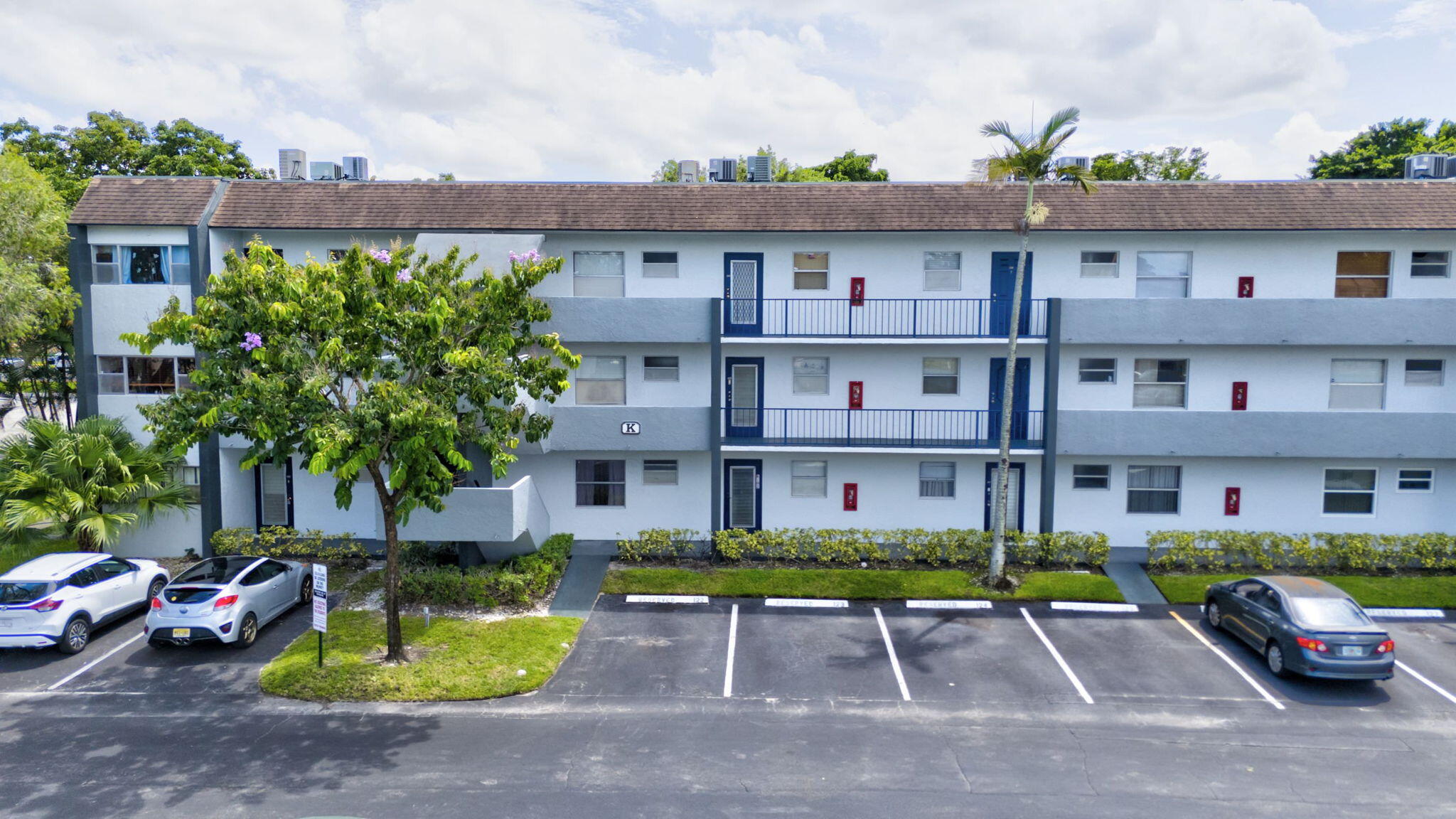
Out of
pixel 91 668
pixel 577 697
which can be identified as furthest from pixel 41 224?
pixel 577 697

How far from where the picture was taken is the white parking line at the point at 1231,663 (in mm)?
13859

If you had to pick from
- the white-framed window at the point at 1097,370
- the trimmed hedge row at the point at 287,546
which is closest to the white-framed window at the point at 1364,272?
the white-framed window at the point at 1097,370

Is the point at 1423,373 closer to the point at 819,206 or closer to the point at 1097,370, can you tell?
the point at 1097,370

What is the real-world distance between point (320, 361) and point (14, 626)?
7.67 m

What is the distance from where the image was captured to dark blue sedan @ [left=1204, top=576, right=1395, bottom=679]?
13.9m

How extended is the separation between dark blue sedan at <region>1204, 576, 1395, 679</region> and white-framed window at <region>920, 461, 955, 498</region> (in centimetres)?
684

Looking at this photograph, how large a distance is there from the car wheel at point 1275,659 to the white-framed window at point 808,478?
979cm

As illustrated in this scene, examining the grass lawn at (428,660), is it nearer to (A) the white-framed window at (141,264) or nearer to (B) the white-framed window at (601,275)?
(B) the white-framed window at (601,275)

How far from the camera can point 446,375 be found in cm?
1412

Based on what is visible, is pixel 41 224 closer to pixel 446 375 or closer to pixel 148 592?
pixel 148 592

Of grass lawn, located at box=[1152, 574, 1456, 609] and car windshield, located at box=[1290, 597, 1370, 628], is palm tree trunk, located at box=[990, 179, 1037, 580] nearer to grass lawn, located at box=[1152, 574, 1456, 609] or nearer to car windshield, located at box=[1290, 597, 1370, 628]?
grass lawn, located at box=[1152, 574, 1456, 609]

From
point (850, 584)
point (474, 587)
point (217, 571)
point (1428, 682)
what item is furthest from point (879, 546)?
point (217, 571)

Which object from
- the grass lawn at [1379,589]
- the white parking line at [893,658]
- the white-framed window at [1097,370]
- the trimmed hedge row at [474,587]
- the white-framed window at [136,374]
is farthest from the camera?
the white-framed window at [1097,370]

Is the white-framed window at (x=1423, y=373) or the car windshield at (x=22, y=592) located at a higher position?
the white-framed window at (x=1423, y=373)
